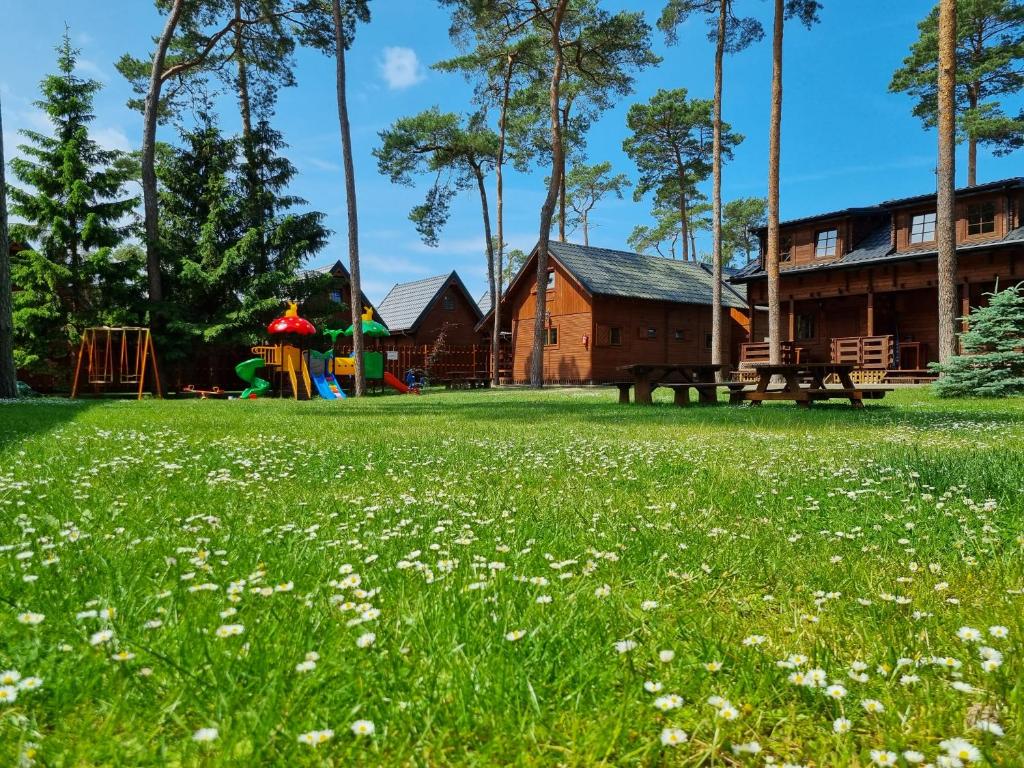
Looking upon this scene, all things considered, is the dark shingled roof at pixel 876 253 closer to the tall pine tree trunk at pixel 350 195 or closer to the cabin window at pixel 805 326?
the cabin window at pixel 805 326

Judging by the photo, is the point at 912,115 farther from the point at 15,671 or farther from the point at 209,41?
the point at 15,671

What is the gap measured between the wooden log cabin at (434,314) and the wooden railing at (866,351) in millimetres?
20882

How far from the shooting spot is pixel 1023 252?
71.4 feet

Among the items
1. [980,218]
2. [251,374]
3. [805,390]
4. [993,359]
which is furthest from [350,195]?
[980,218]

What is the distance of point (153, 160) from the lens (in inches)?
887

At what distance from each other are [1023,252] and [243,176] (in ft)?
99.0

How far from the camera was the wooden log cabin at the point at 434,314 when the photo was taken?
38.2 m

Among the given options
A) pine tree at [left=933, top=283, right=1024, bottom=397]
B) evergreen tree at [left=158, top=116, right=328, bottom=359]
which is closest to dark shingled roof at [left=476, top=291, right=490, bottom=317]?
evergreen tree at [left=158, top=116, right=328, bottom=359]

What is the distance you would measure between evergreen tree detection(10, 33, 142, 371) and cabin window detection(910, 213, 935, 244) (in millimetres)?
29816

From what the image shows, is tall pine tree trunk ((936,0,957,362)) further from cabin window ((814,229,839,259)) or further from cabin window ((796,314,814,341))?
cabin window ((796,314,814,341))

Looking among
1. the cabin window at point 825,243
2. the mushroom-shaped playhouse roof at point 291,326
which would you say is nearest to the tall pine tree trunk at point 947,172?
the cabin window at point 825,243

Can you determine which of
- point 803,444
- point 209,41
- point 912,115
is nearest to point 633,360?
point 912,115

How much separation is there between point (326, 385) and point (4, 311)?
9.40m

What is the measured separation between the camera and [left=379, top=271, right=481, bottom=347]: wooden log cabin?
125 feet
